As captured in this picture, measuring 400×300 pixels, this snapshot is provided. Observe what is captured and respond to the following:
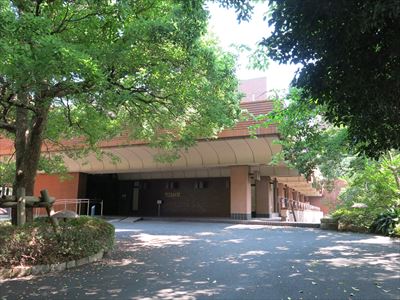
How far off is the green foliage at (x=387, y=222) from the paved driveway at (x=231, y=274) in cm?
316

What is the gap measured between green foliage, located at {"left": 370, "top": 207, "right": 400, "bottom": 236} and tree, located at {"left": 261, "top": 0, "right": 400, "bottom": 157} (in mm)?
11778

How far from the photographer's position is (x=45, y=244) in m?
8.60

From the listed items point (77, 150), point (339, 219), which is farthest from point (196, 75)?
point (339, 219)

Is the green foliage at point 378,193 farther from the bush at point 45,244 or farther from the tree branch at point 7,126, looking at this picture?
the tree branch at point 7,126

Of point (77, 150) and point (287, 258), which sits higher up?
point (77, 150)

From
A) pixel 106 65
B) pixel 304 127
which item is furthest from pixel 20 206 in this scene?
pixel 304 127

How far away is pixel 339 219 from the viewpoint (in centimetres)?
1806

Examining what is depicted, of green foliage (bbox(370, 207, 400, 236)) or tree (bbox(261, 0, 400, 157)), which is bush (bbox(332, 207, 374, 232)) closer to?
green foliage (bbox(370, 207, 400, 236))

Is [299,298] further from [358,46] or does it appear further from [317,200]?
[317,200]

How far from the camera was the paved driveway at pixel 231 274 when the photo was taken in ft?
21.1

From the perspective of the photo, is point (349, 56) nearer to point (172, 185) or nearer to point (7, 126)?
point (7, 126)

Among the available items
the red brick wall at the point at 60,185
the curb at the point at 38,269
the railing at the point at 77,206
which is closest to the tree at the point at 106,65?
the curb at the point at 38,269

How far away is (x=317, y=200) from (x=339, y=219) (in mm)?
48561

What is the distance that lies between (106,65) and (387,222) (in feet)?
43.3
